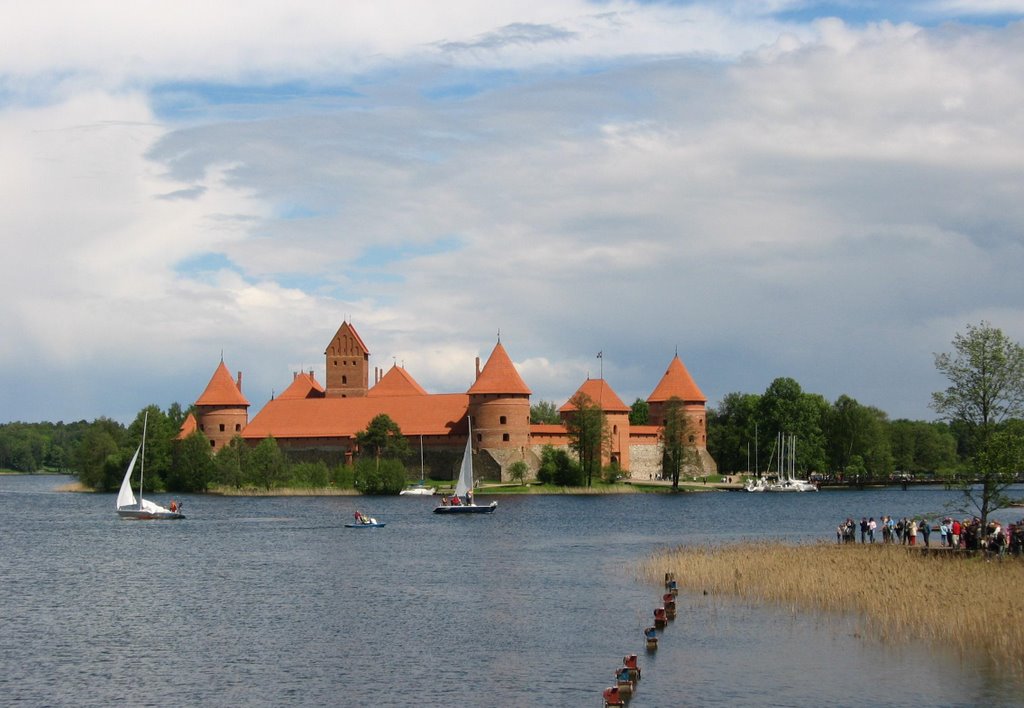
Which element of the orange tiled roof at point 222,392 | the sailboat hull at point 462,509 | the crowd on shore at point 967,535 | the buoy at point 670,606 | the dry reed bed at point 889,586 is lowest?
the buoy at point 670,606

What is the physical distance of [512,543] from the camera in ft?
137

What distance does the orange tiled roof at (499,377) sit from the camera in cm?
8388

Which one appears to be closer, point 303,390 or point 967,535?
A: point 967,535

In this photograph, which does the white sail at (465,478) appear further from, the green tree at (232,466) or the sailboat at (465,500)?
the green tree at (232,466)

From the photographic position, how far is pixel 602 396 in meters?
90.2

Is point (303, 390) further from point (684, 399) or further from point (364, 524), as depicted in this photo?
point (364, 524)

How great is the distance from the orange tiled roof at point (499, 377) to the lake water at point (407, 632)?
126 feet

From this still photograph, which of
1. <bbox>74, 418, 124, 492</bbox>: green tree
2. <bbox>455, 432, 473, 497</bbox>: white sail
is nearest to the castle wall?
<bbox>74, 418, 124, 492</bbox>: green tree

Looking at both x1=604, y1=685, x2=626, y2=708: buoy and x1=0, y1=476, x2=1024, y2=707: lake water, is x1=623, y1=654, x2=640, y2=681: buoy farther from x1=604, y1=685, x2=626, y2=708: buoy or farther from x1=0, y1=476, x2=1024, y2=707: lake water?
x1=604, y1=685, x2=626, y2=708: buoy

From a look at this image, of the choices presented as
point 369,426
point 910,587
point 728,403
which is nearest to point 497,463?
point 369,426

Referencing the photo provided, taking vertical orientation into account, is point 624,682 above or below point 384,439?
below

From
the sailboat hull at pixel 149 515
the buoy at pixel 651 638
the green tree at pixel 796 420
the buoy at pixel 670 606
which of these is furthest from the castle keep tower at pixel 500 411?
the buoy at pixel 651 638

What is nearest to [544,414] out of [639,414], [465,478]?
[639,414]

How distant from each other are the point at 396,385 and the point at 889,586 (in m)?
79.5
